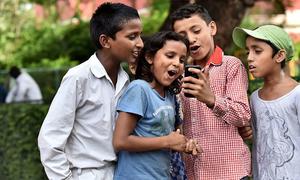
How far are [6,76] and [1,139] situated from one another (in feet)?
37.5

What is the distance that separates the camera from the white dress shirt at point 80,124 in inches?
150

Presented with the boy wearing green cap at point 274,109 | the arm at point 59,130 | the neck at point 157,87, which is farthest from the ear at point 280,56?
the arm at point 59,130

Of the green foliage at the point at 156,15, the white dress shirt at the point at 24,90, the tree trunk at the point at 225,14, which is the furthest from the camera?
the green foliage at the point at 156,15

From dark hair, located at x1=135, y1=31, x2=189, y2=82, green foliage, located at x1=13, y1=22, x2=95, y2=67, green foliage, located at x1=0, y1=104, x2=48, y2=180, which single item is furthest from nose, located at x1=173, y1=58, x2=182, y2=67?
green foliage, located at x1=13, y1=22, x2=95, y2=67

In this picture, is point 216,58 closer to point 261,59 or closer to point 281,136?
point 261,59

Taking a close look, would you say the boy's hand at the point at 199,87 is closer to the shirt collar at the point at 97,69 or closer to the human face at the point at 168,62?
the human face at the point at 168,62

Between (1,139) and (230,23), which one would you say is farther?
(230,23)

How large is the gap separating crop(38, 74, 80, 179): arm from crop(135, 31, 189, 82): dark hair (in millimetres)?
346

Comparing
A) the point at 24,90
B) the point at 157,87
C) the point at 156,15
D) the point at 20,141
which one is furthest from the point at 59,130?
the point at 156,15

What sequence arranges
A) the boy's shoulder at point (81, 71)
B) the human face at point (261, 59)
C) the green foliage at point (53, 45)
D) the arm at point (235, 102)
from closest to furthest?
the arm at point (235, 102) < the boy's shoulder at point (81, 71) < the human face at point (261, 59) < the green foliage at point (53, 45)

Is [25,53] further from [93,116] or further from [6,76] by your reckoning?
[93,116]

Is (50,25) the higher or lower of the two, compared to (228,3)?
lower

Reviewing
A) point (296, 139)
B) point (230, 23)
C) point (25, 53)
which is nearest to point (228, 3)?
point (230, 23)

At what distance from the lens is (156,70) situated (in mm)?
3738
